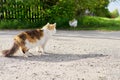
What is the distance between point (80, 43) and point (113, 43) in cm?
113

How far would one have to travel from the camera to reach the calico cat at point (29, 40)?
910 cm

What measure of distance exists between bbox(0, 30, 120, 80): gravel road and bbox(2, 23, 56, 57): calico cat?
206mm

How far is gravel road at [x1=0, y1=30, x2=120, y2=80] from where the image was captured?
7.07m

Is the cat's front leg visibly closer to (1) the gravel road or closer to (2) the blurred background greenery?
(1) the gravel road

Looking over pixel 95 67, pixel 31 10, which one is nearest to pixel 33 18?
pixel 31 10

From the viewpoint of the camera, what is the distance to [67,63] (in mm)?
8336

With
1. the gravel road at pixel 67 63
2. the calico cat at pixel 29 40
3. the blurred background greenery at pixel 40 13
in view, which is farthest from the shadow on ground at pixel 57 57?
the blurred background greenery at pixel 40 13

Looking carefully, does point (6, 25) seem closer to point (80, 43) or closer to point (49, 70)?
point (80, 43)

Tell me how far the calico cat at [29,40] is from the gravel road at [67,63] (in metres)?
0.21

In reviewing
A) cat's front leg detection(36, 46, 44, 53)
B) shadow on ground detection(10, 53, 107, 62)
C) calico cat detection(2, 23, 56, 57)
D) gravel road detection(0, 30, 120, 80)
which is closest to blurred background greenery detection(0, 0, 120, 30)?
gravel road detection(0, 30, 120, 80)

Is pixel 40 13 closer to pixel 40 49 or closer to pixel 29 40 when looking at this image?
pixel 40 49

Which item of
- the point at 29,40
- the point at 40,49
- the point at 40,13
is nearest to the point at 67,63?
the point at 29,40

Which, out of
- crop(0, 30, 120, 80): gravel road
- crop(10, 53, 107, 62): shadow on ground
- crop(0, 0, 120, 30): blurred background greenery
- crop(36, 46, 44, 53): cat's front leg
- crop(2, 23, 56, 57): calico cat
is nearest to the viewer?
crop(0, 30, 120, 80): gravel road

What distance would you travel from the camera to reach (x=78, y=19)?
723 inches
